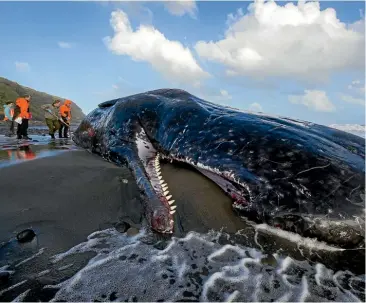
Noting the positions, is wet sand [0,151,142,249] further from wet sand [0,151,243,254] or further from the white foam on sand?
the white foam on sand

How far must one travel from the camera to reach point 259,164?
10.6 feet

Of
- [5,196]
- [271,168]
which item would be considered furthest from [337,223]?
[5,196]

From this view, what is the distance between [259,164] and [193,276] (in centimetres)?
152

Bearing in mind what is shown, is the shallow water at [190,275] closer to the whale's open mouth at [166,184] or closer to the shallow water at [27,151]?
the whale's open mouth at [166,184]

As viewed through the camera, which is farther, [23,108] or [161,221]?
[23,108]

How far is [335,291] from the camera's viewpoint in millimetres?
2203

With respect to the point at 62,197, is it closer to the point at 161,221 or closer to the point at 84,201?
the point at 84,201

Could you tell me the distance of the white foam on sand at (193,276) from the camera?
2.11 meters

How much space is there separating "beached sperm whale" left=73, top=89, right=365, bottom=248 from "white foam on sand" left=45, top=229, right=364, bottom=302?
42 cm

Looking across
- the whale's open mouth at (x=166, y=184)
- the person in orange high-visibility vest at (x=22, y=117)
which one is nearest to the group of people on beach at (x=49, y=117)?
the person in orange high-visibility vest at (x=22, y=117)

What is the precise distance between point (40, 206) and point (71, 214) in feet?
1.44

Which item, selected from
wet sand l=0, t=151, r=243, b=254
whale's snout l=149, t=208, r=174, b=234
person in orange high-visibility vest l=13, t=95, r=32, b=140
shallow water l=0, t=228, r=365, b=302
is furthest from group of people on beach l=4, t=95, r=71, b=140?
shallow water l=0, t=228, r=365, b=302

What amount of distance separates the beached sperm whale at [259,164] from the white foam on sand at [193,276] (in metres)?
0.42

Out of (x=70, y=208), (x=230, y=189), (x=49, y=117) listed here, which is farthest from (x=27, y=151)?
(x=49, y=117)
